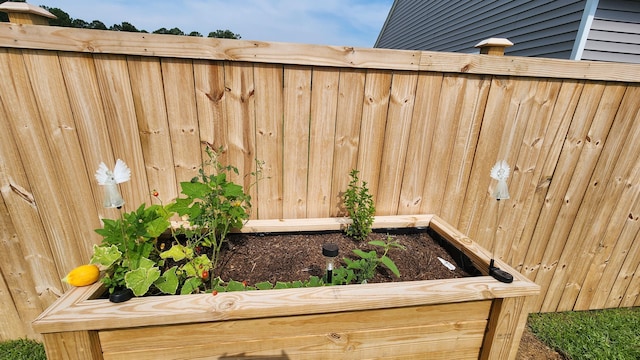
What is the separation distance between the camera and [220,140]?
5.13ft

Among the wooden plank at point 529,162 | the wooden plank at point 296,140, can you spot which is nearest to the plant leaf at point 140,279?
the wooden plank at point 296,140

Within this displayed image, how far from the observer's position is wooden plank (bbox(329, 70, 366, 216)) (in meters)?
1.58

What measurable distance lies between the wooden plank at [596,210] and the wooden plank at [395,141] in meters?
1.45

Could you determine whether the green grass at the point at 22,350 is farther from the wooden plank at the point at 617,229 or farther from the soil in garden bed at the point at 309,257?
the wooden plank at the point at 617,229

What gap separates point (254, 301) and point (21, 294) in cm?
180

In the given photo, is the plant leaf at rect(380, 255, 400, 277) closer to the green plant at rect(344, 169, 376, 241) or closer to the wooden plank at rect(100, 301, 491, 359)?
the wooden plank at rect(100, 301, 491, 359)

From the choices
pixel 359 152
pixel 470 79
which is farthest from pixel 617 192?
pixel 359 152

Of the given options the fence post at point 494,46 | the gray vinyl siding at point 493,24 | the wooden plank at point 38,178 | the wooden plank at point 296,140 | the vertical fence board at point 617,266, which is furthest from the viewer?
the gray vinyl siding at point 493,24

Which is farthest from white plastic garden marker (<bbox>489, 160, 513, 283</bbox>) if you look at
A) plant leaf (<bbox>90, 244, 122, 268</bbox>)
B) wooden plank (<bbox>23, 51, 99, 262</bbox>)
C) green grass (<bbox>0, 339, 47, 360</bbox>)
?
green grass (<bbox>0, 339, 47, 360</bbox>)

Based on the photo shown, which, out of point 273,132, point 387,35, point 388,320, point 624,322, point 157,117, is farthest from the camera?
point 387,35

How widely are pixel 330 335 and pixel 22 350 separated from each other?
7.00ft

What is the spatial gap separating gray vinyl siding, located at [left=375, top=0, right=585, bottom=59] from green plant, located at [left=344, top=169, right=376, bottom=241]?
402 cm

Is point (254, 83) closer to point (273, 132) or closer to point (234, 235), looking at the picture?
point (273, 132)

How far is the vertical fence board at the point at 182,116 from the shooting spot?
142cm
